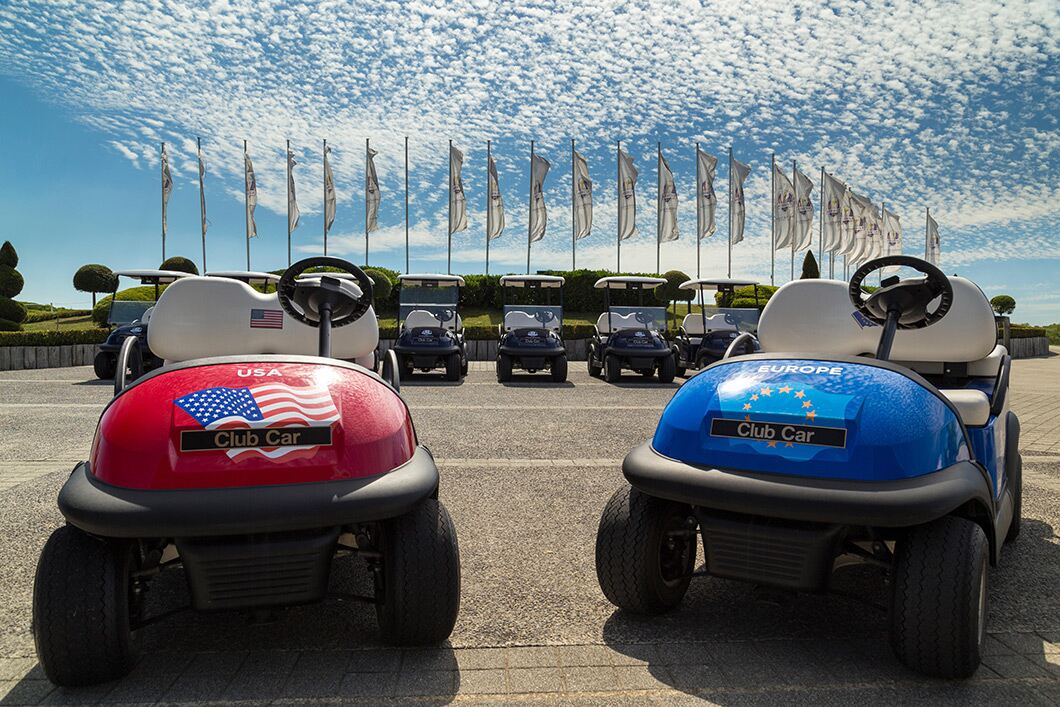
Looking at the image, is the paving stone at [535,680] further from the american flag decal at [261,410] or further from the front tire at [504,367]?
the front tire at [504,367]

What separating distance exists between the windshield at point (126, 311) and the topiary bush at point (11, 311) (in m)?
8.48

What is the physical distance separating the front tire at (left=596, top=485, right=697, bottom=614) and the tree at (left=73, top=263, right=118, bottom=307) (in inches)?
1120

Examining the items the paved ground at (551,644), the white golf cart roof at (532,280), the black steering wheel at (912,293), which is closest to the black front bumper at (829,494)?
the paved ground at (551,644)

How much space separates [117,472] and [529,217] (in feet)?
100.0

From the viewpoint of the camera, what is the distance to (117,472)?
196 centimetres

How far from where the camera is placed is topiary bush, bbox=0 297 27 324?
64.8 feet

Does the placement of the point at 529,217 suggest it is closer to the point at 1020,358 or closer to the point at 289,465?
the point at 1020,358

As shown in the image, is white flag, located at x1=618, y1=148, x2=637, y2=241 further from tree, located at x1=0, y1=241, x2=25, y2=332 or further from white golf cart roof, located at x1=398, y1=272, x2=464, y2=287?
tree, located at x1=0, y1=241, x2=25, y2=332

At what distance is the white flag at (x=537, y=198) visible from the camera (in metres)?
31.7

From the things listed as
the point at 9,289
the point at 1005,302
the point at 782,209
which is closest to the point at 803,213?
the point at 782,209

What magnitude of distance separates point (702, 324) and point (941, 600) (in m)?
13.7

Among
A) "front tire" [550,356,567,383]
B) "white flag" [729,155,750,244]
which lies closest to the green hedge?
"front tire" [550,356,567,383]

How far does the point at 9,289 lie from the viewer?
72.8 ft

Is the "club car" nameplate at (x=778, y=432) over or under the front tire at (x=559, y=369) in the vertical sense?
over
